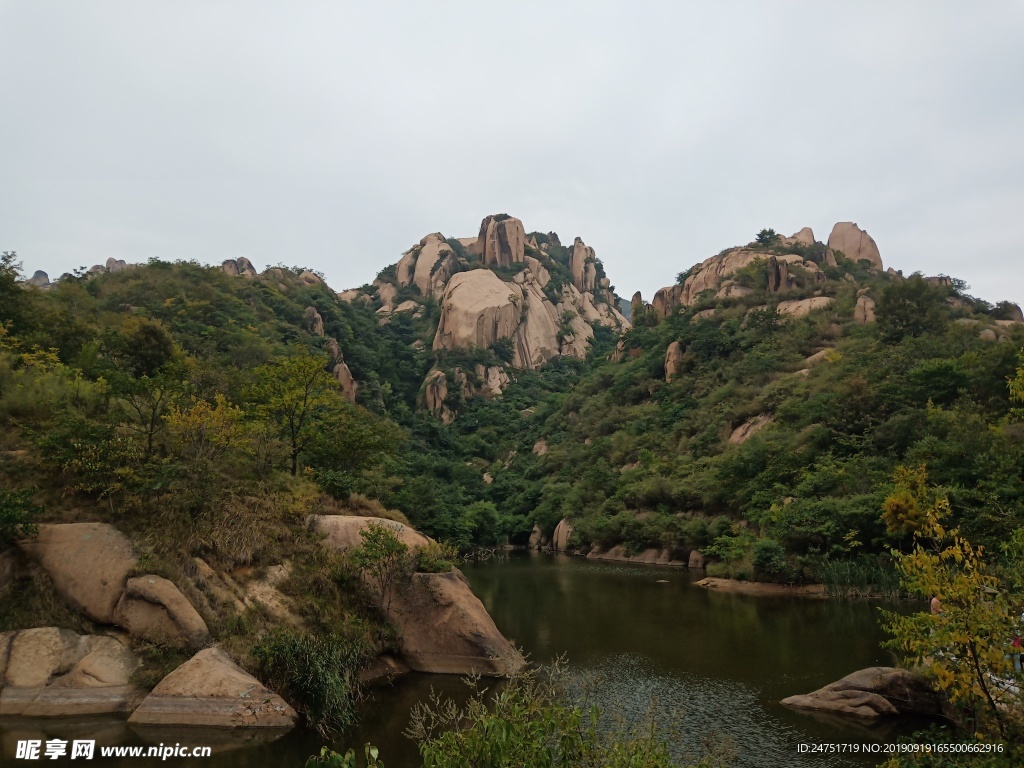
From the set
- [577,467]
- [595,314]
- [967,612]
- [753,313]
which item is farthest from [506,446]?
[967,612]

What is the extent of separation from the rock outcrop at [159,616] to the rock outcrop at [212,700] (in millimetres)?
698

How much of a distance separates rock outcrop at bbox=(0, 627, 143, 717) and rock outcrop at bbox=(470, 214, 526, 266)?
8511cm

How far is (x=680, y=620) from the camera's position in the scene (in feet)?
70.0

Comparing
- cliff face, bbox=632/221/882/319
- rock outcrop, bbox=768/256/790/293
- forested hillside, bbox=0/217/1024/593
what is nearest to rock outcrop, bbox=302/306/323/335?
forested hillside, bbox=0/217/1024/593

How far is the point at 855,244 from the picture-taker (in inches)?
3095

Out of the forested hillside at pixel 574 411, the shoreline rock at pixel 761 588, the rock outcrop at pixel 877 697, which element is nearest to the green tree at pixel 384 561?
the forested hillside at pixel 574 411

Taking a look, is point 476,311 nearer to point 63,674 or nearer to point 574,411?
point 574,411

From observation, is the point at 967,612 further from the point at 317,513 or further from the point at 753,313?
the point at 753,313

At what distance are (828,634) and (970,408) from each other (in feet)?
56.5

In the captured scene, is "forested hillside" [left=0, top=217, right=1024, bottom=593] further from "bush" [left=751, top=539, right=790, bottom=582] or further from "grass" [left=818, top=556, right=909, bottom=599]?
"grass" [left=818, top=556, right=909, bottom=599]

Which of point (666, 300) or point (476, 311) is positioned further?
point (476, 311)

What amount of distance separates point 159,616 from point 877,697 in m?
14.1

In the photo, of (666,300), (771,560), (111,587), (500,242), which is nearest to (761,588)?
(771,560)

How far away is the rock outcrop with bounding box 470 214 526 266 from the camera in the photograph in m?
94.6
